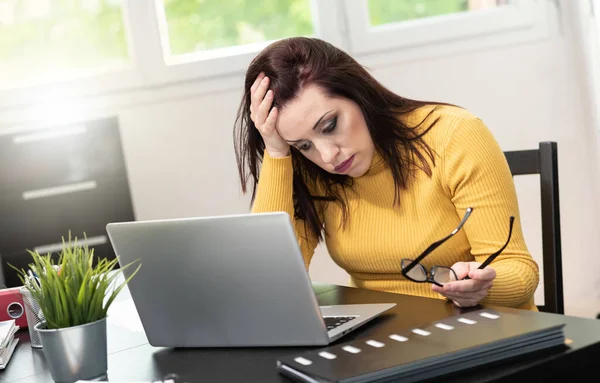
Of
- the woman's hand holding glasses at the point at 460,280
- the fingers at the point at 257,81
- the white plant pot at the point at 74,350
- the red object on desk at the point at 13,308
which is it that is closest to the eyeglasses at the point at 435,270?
the woman's hand holding glasses at the point at 460,280

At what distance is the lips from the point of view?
1580mm

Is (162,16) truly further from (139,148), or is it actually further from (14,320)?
(14,320)

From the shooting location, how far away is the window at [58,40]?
10.0 ft

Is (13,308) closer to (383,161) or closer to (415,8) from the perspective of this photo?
(383,161)

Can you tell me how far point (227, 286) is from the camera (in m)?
1.13

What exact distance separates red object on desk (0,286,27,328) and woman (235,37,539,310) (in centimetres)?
59

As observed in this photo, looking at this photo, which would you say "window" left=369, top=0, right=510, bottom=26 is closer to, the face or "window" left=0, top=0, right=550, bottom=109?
"window" left=0, top=0, right=550, bottom=109

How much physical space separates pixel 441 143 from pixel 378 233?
8.8 inches

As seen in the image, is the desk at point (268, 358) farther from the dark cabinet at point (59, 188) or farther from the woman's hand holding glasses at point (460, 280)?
the dark cabinet at point (59, 188)

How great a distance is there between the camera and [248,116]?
5.64 feet

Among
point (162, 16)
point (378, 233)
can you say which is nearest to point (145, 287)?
point (378, 233)

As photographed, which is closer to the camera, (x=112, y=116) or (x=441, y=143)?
(x=441, y=143)

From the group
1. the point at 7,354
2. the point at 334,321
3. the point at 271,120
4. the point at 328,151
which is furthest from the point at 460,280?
the point at 7,354

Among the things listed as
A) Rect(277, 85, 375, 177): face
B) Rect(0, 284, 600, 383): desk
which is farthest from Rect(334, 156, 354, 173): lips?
Rect(0, 284, 600, 383): desk
